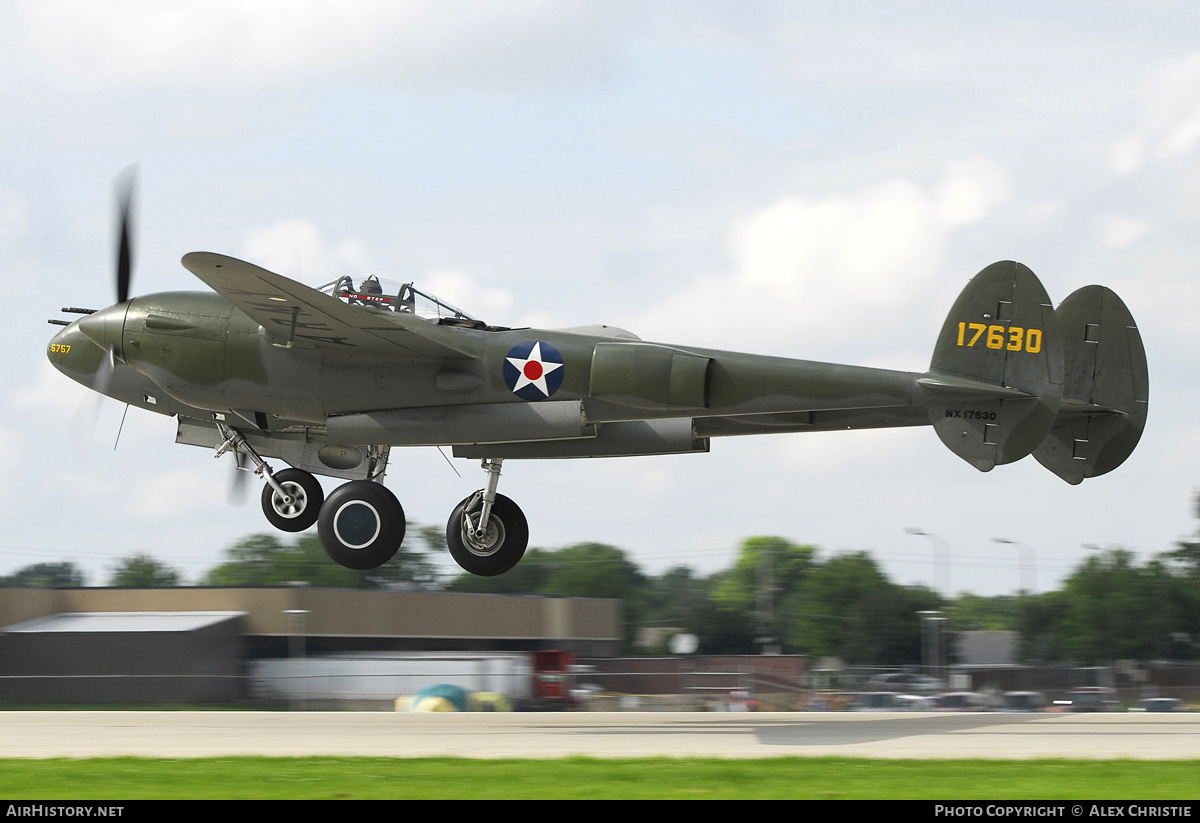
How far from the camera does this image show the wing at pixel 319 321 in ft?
59.8

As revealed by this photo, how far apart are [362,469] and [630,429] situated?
466 centimetres

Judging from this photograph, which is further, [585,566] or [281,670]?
[585,566]

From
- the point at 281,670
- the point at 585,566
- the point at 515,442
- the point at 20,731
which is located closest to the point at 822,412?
the point at 515,442

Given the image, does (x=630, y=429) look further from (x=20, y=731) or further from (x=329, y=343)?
(x=20, y=731)

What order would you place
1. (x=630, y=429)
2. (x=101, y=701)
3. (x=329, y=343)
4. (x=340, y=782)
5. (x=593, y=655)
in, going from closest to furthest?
(x=340, y=782) < (x=329, y=343) < (x=630, y=429) < (x=101, y=701) < (x=593, y=655)

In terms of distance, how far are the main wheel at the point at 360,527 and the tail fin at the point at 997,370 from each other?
803 centimetres

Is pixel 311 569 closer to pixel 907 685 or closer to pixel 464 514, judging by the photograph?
pixel 907 685

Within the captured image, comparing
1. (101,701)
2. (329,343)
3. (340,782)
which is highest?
(329,343)

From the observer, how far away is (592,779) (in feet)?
47.3

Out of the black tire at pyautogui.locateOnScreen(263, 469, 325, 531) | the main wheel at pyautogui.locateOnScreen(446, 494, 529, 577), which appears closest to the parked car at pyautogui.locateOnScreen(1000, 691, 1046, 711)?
the main wheel at pyautogui.locateOnScreen(446, 494, 529, 577)

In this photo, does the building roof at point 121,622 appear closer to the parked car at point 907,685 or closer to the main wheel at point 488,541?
the parked car at point 907,685

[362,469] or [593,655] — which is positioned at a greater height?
[362,469]

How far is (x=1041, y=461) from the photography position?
20641mm

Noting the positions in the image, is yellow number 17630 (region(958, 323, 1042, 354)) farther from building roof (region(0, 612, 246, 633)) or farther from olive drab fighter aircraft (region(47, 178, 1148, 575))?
building roof (region(0, 612, 246, 633))
